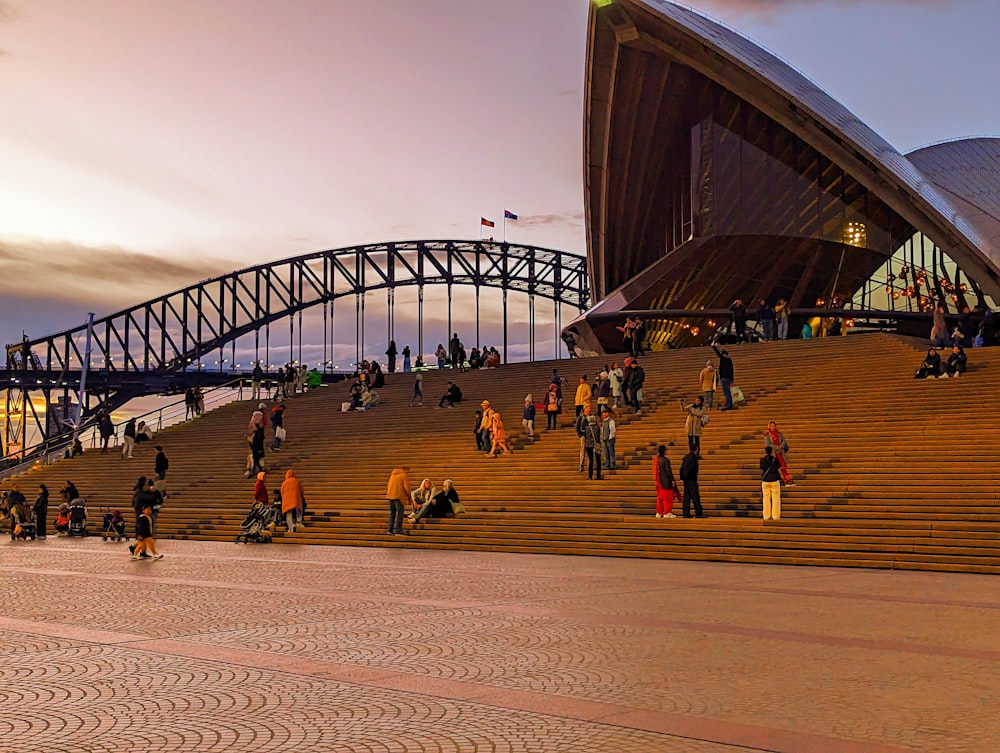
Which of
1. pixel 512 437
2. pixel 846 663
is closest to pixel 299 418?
pixel 512 437

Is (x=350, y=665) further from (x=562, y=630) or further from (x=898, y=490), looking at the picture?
(x=898, y=490)

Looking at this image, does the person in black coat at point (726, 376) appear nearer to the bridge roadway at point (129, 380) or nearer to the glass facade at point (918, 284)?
the glass facade at point (918, 284)

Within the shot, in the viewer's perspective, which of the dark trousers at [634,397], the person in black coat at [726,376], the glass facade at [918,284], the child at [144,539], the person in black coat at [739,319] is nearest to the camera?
the child at [144,539]

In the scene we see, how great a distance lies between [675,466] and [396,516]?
18.7 ft

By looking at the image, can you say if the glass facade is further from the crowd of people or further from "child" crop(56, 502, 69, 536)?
"child" crop(56, 502, 69, 536)

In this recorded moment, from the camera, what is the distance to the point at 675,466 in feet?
70.8

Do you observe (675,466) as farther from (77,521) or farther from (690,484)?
(77,521)

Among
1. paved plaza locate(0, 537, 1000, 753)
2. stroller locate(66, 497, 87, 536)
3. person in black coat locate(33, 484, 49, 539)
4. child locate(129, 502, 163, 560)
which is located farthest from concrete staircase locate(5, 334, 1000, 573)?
child locate(129, 502, 163, 560)

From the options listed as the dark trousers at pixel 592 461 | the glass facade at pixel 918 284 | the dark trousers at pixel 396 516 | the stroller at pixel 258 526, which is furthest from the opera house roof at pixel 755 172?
the stroller at pixel 258 526

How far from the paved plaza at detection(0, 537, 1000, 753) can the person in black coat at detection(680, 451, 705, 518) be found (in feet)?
15.3

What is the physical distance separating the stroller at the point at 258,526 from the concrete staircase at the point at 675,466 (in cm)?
32

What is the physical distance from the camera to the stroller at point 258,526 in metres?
21.3

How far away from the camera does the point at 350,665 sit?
7.52 m

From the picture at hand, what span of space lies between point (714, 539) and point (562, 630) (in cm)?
798
